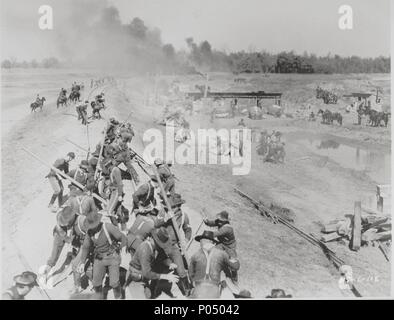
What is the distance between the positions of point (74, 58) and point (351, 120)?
876 cm

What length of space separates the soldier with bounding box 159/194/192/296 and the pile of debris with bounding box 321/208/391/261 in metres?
3.31

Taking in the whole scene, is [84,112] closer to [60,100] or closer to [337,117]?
[60,100]

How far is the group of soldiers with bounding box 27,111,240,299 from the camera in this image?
6.80 meters

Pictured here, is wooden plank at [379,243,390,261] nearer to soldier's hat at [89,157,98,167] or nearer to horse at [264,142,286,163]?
horse at [264,142,286,163]

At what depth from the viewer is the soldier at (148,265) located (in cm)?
669

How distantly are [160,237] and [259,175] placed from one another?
547cm

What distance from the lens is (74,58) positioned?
451 inches

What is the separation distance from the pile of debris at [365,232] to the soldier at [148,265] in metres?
3.85

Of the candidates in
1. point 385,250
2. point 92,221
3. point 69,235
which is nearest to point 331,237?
point 385,250

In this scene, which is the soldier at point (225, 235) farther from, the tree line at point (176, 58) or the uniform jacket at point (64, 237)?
the tree line at point (176, 58)

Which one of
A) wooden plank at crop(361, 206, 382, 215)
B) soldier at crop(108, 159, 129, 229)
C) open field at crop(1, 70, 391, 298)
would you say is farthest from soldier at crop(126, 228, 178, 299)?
wooden plank at crop(361, 206, 382, 215)

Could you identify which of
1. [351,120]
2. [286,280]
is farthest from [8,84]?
[351,120]

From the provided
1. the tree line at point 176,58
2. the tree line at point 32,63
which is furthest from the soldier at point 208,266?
the tree line at point 32,63

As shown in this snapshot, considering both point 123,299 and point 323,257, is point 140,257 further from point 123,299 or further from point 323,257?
point 323,257
